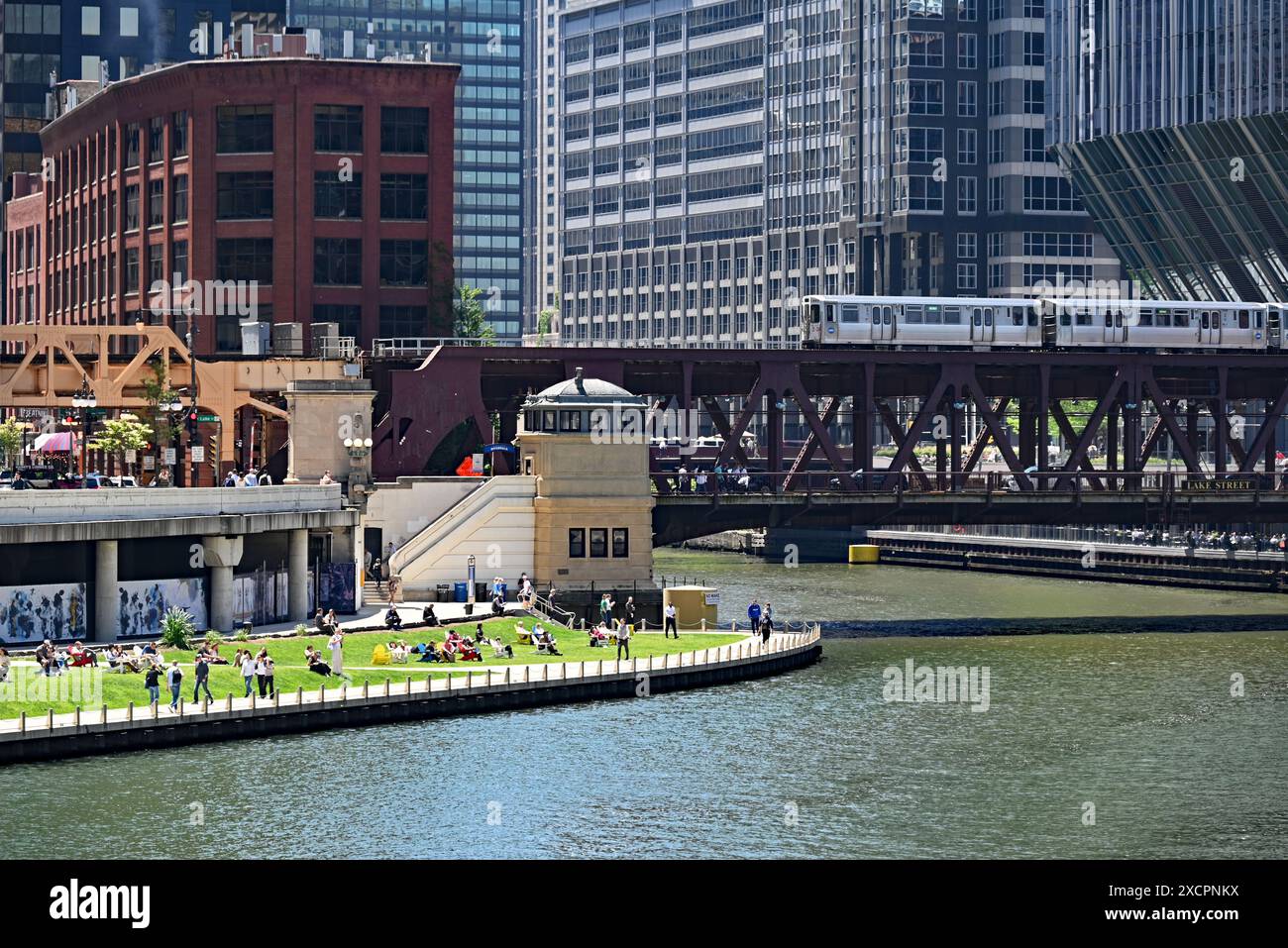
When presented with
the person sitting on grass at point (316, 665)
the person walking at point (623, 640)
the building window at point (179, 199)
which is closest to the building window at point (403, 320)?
the building window at point (179, 199)

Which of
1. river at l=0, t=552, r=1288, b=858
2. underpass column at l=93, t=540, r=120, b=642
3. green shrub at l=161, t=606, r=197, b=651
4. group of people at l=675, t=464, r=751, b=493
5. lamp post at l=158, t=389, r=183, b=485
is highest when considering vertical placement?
lamp post at l=158, t=389, r=183, b=485

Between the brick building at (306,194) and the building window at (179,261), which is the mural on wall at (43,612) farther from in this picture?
the building window at (179,261)

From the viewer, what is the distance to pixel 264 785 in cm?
6338

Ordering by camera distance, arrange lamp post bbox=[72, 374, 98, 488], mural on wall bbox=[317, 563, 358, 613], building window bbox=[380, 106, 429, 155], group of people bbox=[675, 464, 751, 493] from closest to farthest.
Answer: mural on wall bbox=[317, 563, 358, 613] < lamp post bbox=[72, 374, 98, 488] < group of people bbox=[675, 464, 751, 493] < building window bbox=[380, 106, 429, 155]

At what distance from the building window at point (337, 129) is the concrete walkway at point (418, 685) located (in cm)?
5186

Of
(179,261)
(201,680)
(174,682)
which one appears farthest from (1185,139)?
(174,682)

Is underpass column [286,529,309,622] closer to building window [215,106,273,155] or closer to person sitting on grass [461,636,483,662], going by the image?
person sitting on grass [461,636,483,662]

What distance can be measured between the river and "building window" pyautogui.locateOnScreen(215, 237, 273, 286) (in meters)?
55.1

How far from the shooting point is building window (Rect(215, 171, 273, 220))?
13475 centimetres

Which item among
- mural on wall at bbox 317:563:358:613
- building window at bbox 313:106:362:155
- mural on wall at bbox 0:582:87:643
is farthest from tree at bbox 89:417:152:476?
mural on wall at bbox 0:582:87:643

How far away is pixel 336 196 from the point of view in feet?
440

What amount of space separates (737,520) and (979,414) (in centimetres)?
1570
